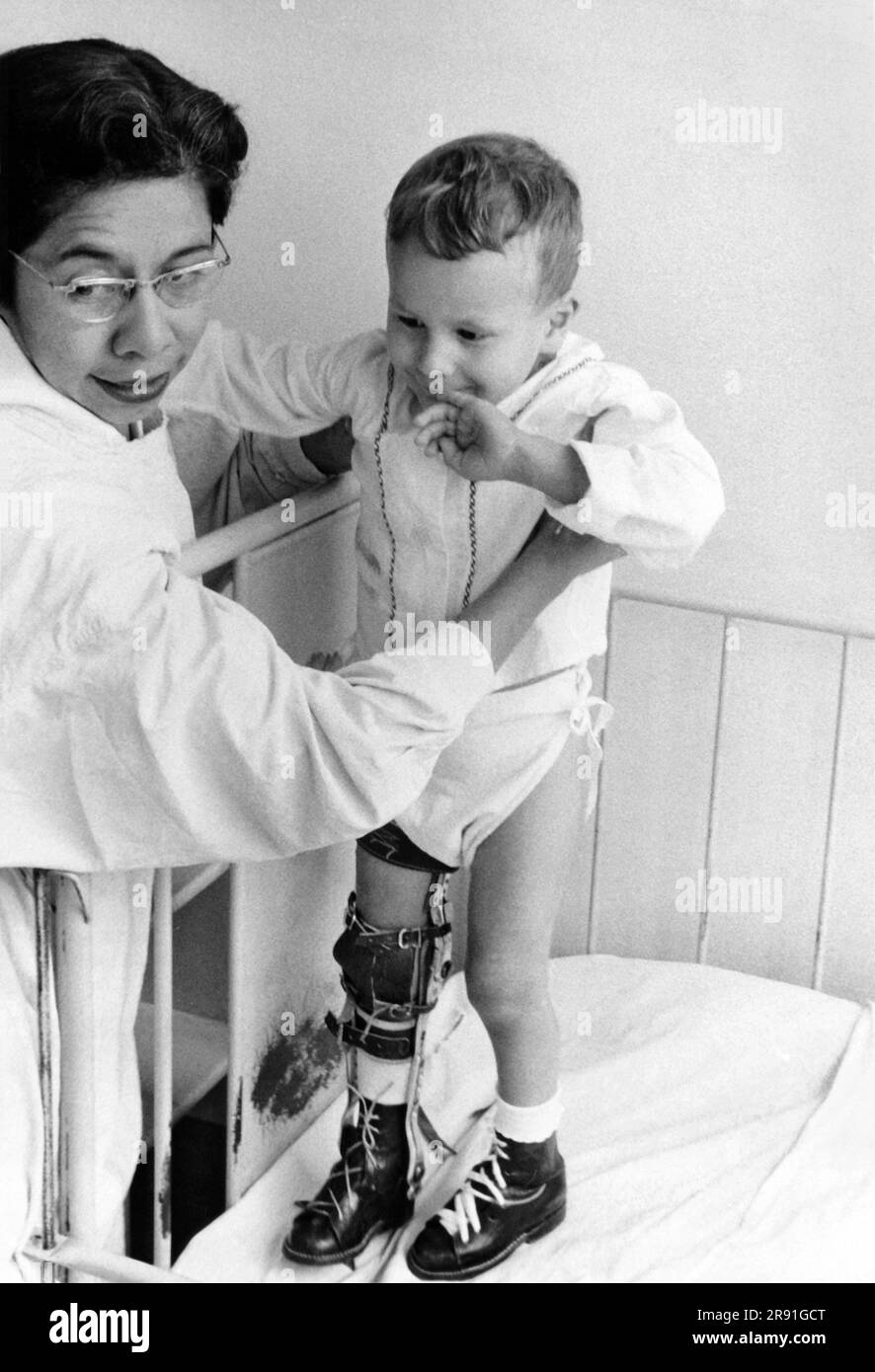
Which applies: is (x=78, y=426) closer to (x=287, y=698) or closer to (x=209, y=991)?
(x=287, y=698)

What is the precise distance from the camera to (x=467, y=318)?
1342 mm

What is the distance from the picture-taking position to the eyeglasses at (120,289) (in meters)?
1.25

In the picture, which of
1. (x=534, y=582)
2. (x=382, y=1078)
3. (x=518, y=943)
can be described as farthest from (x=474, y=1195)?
(x=534, y=582)

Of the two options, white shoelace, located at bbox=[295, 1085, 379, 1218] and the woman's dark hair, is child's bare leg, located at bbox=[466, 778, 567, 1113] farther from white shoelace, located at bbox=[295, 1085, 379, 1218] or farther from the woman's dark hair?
the woman's dark hair

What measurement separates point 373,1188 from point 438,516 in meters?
0.65

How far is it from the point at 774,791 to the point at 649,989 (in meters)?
0.28

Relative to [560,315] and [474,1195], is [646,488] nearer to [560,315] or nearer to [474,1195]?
[560,315]

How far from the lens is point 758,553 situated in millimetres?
1933

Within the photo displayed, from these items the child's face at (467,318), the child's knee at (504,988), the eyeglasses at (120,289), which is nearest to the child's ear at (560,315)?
the child's face at (467,318)

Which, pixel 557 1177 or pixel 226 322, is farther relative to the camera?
pixel 226 322

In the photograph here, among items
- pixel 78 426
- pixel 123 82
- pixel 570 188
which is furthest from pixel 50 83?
pixel 570 188

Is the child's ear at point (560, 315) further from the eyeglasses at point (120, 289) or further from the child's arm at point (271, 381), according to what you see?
the eyeglasses at point (120, 289)

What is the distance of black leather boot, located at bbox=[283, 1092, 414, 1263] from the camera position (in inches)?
63.2

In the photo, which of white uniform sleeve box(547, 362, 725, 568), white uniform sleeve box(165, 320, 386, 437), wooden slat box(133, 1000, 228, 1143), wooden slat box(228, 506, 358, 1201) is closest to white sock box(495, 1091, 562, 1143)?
wooden slat box(228, 506, 358, 1201)
